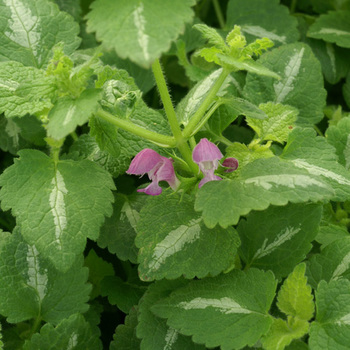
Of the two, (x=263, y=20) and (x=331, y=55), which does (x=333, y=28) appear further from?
(x=263, y=20)

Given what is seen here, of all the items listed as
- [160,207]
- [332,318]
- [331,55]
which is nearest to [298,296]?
[332,318]

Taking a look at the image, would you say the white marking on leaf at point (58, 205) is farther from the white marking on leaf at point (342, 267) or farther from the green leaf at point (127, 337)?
the white marking on leaf at point (342, 267)

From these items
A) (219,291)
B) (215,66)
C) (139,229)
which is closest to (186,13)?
(139,229)

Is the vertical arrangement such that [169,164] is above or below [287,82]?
above

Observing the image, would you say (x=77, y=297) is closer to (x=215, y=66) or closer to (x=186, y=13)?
(x=186, y=13)

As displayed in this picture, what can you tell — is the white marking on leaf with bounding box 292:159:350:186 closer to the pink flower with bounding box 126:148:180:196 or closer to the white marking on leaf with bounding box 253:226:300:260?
the white marking on leaf with bounding box 253:226:300:260

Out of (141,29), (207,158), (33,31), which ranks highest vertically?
(141,29)

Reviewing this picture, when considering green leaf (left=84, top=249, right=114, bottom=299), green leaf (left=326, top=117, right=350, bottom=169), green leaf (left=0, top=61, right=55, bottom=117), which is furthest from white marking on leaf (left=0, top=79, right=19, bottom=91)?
green leaf (left=326, top=117, right=350, bottom=169)
